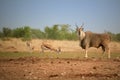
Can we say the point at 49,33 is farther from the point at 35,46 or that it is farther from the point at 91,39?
the point at 91,39

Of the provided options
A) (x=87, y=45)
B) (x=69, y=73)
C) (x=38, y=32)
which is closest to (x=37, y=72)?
(x=69, y=73)

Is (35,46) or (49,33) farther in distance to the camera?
(49,33)

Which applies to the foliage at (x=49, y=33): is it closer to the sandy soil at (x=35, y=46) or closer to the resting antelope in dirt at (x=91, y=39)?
the sandy soil at (x=35, y=46)

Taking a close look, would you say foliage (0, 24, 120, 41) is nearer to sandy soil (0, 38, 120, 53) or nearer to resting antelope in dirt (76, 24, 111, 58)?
sandy soil (0, 38, 120, 53)

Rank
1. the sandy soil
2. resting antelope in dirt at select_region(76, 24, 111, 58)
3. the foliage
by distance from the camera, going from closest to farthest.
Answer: resting antelope in dirt at select_region(76, 24, 111, 58) → the sandy soil → the foliage

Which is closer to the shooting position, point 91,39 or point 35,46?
point 91,39

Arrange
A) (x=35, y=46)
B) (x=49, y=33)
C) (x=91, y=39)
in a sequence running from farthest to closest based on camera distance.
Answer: (x=49, y=33) → (x=35, y=46) → (x=91, y=39)

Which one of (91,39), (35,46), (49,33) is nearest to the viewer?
(91,39)

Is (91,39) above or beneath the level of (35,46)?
above

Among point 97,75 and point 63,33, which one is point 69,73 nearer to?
point 97,75

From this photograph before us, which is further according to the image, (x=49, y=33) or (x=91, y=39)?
(x=49, y=33)

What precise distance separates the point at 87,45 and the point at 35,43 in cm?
1912

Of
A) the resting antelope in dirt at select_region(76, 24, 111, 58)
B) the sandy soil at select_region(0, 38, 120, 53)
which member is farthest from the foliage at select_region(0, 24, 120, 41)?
the resting antelope in dirt at select_region(76, 24, 111, 58)

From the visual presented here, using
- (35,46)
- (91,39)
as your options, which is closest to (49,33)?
(35,46)
